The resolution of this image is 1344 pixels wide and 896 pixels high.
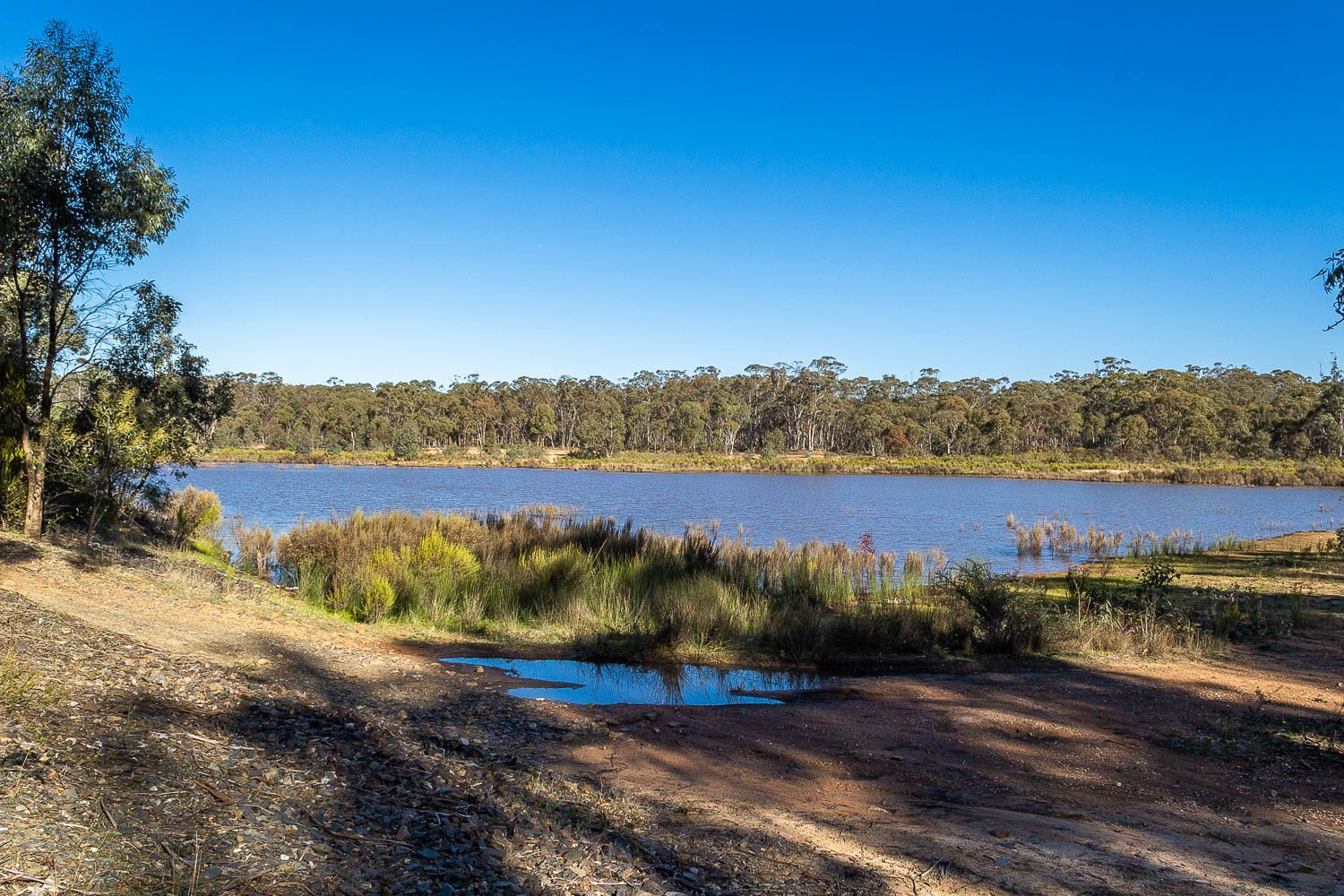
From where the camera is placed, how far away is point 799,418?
108 metres

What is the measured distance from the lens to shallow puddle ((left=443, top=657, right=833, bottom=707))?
371 inches

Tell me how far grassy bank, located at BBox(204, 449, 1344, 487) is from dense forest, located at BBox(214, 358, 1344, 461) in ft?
15.8

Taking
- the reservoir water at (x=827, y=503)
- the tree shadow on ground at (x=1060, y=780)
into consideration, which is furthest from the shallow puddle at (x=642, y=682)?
the reservoir water at (x=827, y=503)

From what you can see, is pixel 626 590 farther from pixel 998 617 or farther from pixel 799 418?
pixel 799 418

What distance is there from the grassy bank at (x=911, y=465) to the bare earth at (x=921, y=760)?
202 feet

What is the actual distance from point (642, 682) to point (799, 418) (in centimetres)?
9919

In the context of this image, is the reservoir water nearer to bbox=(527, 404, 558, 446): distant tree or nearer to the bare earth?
the bare earth

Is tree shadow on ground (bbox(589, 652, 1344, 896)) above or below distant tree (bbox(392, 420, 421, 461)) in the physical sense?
below

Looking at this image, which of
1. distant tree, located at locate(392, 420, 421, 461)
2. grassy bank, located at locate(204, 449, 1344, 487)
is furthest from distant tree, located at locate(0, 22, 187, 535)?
distant tree, located at locate(392, 420, 421, 461)

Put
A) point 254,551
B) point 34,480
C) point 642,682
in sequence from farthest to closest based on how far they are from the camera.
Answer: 1. point 254,551
2. point 34,480
3. point 642,682

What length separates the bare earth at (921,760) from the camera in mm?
4621

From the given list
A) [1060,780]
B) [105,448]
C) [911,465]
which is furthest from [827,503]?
[911,465]

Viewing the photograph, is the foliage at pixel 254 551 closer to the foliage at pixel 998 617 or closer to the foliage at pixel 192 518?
the foliage at pixel 192 518

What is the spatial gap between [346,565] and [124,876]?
38.0 feet
